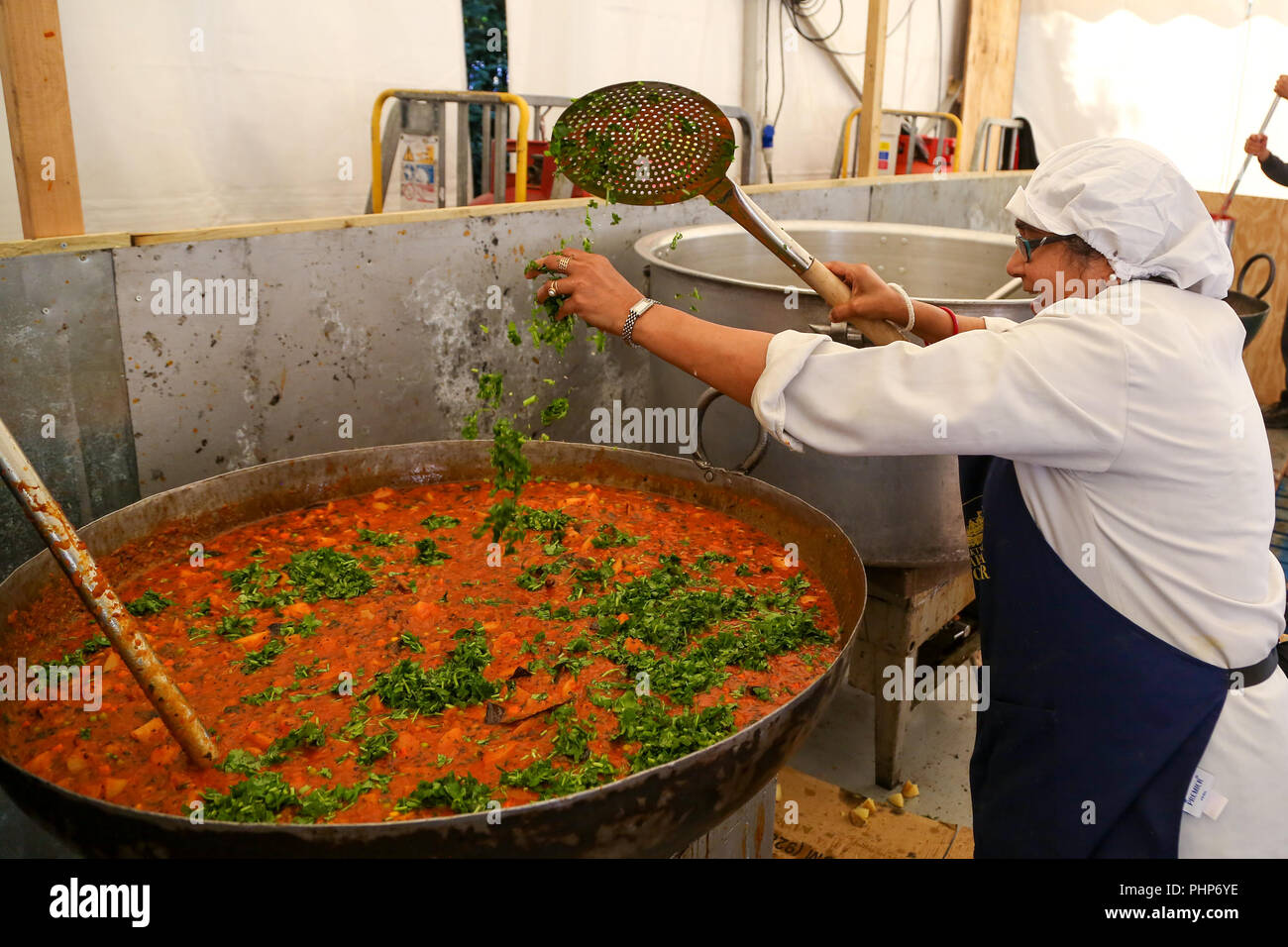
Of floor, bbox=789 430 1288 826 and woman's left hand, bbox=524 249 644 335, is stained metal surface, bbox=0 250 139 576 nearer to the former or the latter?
woman's left hand, bbox=524 249 644 335

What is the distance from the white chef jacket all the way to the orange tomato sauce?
19.6 inches

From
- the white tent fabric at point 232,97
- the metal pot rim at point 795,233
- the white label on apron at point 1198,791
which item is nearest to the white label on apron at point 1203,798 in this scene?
the white label on apron at point 1198,791

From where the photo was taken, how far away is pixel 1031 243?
1802 millimetres

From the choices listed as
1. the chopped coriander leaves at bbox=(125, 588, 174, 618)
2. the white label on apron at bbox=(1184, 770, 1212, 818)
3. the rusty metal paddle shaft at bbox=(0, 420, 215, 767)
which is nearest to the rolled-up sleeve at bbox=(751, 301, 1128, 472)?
the white label on apron at bbox=(1184, 770, 1212, 818)

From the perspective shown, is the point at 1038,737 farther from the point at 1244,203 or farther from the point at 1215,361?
the point at 1244,203

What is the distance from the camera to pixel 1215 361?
1658 millimetres

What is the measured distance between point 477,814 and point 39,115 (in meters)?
1.98

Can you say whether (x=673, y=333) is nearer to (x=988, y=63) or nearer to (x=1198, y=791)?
(x=1198, y=791)

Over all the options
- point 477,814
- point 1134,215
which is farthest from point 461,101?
point 477,814

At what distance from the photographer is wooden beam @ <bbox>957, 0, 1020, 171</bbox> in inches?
359

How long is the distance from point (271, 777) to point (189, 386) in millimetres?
1449

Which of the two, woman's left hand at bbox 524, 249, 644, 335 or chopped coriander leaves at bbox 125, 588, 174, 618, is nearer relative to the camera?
woman's left hand at bbox 524, 249, 644, 335

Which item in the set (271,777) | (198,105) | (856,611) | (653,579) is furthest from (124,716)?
(198,105)

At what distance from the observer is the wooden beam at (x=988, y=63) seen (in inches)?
359
